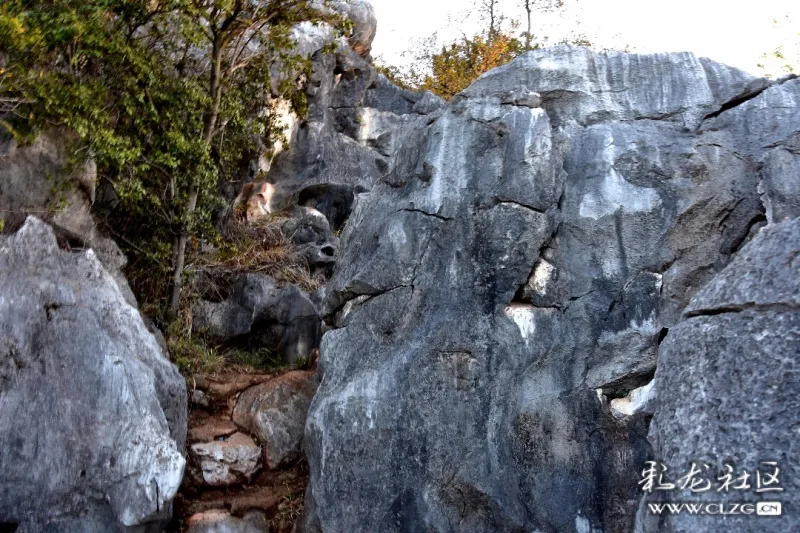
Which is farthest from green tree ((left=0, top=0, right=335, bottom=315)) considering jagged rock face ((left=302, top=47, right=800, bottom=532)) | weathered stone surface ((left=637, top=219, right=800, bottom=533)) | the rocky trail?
weathered stone surface ((left=637, top=219, right=800, bottom=533))

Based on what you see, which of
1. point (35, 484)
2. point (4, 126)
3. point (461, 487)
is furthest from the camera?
point (4, 126)

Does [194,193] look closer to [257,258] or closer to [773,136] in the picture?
[257,258]

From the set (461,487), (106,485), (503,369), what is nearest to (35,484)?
(106,485)

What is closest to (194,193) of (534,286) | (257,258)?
(257,258)

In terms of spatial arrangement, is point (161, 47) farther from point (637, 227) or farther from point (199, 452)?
point (637, 227)

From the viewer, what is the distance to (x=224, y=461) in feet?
22.3

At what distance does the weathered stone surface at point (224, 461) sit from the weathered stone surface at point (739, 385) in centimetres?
467

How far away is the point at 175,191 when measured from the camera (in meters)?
7.91

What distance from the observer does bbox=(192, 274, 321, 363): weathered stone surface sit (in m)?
8.84

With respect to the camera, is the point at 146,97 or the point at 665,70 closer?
the point at 665,70

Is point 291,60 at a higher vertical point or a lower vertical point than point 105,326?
higher

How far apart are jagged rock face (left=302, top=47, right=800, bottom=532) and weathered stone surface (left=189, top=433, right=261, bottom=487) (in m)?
1.04

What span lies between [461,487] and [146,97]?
510cm

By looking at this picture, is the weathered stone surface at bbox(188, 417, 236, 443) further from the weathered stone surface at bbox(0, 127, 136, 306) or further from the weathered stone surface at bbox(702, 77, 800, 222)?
the weathered stone surface at bbox(702, 77, 800, 222)
